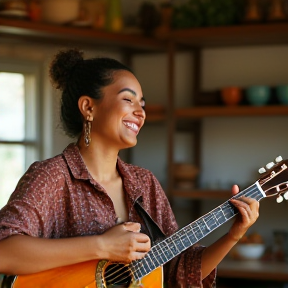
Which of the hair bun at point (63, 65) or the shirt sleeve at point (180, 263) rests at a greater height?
the hair bun at point (63, 65)

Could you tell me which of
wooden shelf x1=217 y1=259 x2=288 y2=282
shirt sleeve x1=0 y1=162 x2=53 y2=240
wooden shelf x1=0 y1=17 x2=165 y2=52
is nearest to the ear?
shirt sleeve x1=0 y1=162 x2=53 y2=240

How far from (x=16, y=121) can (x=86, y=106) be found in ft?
8.52

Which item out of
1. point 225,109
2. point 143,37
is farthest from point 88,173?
point 143,37

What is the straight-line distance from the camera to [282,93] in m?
4.37

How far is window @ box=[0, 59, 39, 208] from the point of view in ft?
15.1

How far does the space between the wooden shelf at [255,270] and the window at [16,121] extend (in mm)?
1397

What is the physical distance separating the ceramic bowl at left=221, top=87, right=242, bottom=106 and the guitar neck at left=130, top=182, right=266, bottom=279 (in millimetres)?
2474

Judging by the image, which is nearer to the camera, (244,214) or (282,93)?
(244,214)

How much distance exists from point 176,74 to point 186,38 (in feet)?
1.42

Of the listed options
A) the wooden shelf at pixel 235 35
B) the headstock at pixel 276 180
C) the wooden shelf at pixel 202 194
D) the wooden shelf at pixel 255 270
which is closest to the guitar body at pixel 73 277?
the headstock at pixel 276 180

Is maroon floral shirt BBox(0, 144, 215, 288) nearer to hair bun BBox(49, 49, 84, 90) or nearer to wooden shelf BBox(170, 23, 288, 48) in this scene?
hair bun BBox(49, 49, 84, 90)

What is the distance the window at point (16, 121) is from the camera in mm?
4613

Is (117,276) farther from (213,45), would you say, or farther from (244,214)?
(213,45)

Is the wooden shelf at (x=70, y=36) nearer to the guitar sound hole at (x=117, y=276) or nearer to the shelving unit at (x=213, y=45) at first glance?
the shelving unit at (x=213, y=45)
